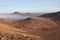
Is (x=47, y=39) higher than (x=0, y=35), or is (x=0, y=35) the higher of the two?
(x=0, y=35)

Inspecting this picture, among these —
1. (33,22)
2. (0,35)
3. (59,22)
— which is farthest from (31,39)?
(59,22)

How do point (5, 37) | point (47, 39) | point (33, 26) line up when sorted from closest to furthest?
point (5, 37) → point (47, 39) → point (33, 26)

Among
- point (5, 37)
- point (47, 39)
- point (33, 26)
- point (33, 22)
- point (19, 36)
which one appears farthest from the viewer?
point (33, 22)

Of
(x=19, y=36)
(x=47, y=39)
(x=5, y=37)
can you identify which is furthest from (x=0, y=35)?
(x=47, y=39)

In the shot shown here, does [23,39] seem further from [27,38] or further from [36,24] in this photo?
[36,24]

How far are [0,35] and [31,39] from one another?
13.7 ft

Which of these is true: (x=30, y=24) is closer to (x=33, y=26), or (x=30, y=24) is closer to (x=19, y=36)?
(x=33, y=26)

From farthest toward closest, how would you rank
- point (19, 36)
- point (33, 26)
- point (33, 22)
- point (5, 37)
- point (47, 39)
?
1. point (33, 22)
2. point (33, 26)
3. point (47, 39)
4. point (19, 36)
5. point (5, 37)

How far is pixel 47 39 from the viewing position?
2486 centimetres

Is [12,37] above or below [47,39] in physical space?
above

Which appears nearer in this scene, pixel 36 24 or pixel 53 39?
pixel 53 39

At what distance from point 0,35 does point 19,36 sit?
2.50 meters

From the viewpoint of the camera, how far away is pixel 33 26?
1490 inches

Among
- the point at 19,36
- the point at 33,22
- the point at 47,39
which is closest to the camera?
the point at 19,36
